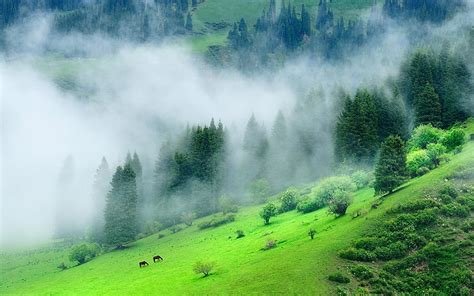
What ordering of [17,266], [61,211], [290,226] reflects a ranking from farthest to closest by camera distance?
[61,211] < [17,266] < [290,226]

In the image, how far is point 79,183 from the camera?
568 feet

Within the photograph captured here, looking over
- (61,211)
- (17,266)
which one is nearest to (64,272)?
(17,266)

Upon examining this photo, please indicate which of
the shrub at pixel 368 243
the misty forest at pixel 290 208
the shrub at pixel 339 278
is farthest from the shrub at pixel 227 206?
the shrub at pixel 339 278

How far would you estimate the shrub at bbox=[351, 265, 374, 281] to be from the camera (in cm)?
5112

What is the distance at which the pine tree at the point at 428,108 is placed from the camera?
118 metres

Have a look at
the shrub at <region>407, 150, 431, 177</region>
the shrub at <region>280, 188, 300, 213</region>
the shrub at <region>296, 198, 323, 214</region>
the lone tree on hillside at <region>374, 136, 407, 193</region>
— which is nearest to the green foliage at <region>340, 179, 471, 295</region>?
the lone tree on hillside at <region>374, 136, 407, 193</region>

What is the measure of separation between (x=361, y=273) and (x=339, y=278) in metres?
2.74

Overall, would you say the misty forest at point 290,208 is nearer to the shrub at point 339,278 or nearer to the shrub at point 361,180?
the shrub at point 339,278

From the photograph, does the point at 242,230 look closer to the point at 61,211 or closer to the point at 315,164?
the point at 315,164

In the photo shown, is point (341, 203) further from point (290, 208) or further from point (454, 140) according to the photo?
point (290, 208)

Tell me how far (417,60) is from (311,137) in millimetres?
36618

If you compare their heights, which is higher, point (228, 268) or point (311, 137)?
point (311, 137)

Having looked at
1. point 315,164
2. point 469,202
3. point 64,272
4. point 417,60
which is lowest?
point 469,202

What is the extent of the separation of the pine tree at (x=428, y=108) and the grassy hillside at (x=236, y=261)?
11.9 m
